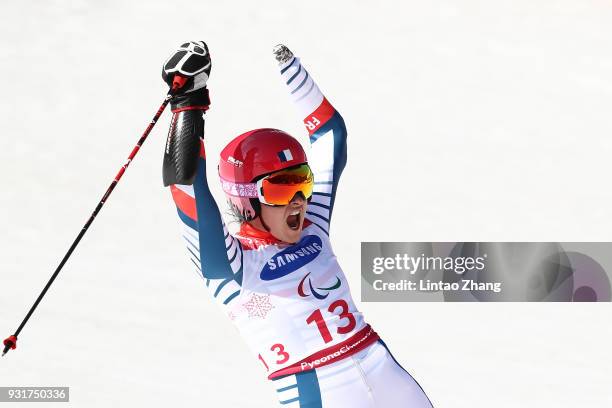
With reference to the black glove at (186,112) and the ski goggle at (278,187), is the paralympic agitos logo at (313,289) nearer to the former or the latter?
the ski goggle at (278,187)

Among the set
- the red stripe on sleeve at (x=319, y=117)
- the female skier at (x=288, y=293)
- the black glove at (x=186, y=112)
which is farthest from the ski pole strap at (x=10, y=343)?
the red stripe on sleeve at (x=319, y=117)

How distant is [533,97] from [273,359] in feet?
14.6

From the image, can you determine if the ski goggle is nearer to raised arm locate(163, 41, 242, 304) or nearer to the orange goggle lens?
the orange goggle lens

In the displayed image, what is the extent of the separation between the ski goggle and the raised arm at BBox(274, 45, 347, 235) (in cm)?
45

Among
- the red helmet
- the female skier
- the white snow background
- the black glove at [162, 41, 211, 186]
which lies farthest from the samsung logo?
the white snow background

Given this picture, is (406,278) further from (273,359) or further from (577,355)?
(273,359)

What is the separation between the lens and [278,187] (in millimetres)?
4043

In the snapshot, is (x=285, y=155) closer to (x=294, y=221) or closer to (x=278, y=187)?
(x=278, y=187)

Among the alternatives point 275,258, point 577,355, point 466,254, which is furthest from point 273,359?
point 466,254

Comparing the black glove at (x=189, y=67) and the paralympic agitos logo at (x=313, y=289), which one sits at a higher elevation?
the black glove at (x=189, y=67)

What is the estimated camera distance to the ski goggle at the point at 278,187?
4.04 meters

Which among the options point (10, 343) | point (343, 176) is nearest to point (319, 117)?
point (10, 343)

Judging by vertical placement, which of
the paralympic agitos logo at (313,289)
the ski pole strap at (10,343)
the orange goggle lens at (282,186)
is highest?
the orange goggle lens at (282,186)

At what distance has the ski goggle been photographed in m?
4.04
